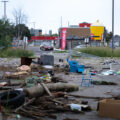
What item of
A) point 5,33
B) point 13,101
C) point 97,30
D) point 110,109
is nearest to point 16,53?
point 5,33

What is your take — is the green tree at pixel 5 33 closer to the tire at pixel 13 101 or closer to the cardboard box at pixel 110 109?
the tire at pixel 13 101

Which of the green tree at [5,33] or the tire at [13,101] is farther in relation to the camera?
the green tree at [5,33]

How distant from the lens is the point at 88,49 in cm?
3316

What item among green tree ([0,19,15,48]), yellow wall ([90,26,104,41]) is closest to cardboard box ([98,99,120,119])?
green tree ([0,19,15,48])

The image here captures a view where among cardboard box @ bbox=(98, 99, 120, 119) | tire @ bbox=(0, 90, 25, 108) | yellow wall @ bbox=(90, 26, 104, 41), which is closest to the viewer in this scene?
cardboard box @ bbox=(98, 99, 120, 119)

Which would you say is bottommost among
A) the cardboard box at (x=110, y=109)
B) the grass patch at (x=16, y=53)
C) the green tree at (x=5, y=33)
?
the cardboard box at (x=110, y=109)

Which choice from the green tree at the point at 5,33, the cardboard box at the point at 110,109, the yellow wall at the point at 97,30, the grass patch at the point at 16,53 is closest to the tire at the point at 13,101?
the cardboard box at the point at 110,109

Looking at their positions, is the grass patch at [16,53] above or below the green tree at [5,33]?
below

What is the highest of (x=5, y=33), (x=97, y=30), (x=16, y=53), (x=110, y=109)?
(x=97, y=30)

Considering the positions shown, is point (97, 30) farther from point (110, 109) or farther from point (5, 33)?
point (110, 109)

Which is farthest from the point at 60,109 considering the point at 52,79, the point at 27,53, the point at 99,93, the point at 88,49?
the point at 88,49

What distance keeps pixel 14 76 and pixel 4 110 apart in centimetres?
598

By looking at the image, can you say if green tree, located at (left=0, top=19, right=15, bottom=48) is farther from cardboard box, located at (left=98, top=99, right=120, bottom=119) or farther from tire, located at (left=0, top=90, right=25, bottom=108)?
cardboard box, located at (left=98, top=99, right=120, bottom=119)

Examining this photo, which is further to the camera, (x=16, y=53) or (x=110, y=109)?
(x=16, y=53)
